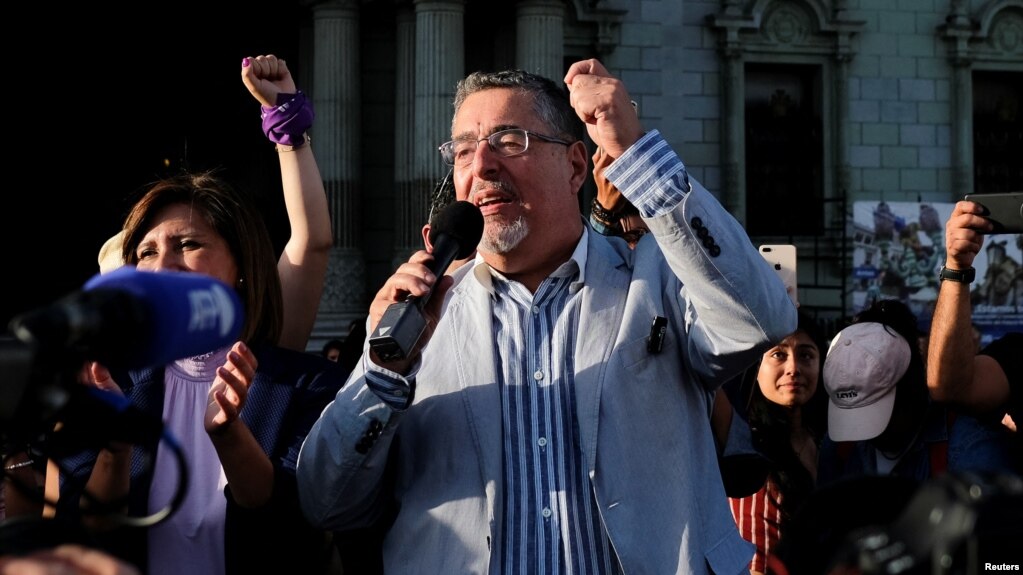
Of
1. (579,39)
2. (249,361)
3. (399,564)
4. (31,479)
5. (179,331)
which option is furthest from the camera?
(579,39)

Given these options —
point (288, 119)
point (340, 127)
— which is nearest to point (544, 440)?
point (288, 119)

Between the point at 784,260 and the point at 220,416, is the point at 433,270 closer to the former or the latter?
the point at 220,416

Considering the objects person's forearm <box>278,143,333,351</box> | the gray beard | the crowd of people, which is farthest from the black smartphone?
person's forearm <box>278,143,333,351</box>

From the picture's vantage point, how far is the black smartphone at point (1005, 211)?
3160mm

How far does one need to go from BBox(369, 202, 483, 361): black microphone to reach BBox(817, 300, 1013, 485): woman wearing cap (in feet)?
4.92

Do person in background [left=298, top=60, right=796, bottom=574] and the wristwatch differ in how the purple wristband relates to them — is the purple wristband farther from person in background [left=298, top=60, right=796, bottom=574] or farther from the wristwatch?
the wristwatch

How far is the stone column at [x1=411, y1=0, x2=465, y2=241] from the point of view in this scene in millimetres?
12852

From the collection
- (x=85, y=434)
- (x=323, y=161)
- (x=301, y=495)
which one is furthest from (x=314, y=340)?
(x=85, y=434)

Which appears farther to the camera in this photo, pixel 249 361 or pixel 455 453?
pixel 455 453

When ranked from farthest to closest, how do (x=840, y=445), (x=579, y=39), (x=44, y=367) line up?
(x=579, y=39) → (x=840, y=445) → (x=44, y=367)

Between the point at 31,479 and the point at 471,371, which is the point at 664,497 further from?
the point at 31,479

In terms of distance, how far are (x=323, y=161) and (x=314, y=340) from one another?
216 centimetres

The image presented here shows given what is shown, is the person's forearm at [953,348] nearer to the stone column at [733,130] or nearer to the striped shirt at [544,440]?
the striped shirt at [544,440]

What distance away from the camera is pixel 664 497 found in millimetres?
2459
